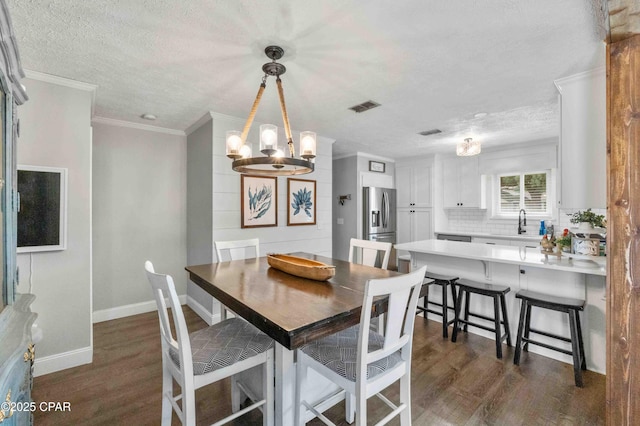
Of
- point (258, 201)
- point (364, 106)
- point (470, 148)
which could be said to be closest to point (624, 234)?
point (364, 106)

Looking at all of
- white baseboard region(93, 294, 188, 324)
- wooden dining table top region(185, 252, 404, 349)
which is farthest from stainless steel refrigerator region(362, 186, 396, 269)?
white baseboard region(93, 294, 188, 324)

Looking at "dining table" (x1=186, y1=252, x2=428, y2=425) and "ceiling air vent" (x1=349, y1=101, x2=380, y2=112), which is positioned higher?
"ceiling air vent" (x1=349, y1=101, x2=380, y2=112)

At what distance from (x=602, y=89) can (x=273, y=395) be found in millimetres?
3110

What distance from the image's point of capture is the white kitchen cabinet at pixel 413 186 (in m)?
5.71

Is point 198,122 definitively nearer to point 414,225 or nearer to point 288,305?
point 288,305

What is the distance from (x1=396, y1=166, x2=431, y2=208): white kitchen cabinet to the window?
127cm

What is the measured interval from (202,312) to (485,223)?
5054 mm

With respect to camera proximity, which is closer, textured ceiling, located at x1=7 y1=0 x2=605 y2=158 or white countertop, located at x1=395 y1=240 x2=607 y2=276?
textured ceiling, located at x1=7 y1=0 x2=605 y2=158

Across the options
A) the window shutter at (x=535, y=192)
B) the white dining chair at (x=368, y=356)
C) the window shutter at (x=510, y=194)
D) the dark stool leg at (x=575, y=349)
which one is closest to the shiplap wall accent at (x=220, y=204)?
the white dining chair at (x=368, y=356)

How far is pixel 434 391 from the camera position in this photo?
210 centimetres

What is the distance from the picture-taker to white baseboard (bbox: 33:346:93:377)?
7.70 feet

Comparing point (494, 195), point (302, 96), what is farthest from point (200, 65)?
point (494, 195)

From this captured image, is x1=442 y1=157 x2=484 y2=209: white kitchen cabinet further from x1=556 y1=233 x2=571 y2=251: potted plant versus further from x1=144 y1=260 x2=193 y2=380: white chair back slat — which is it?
x1=144 y1=260 x2=193 y2=380: white chair back slat

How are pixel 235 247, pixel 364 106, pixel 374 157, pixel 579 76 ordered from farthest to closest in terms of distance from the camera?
pixel 374 157
pixel 364 106
pixel 235 247
pixel 579 76
